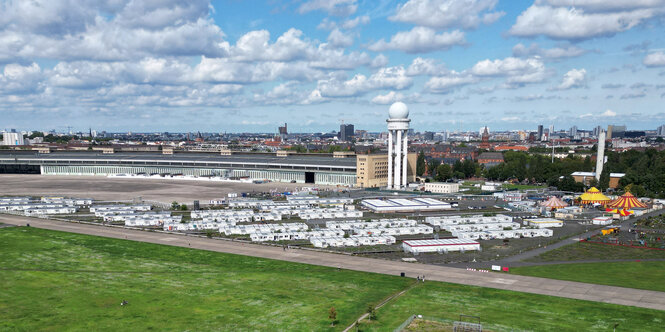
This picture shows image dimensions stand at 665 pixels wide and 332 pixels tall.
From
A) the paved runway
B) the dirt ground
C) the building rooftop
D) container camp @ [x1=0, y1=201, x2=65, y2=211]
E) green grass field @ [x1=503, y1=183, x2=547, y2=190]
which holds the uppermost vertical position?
the building rooftop

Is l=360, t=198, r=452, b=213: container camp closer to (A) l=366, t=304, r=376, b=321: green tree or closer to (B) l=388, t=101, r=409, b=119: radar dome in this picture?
(B) l=388, t=101, r=409, b=119: radar dome

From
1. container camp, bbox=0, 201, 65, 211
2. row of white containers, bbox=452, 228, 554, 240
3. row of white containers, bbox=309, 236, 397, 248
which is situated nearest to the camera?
row of white containers, bbox=309, 236, 397, 248

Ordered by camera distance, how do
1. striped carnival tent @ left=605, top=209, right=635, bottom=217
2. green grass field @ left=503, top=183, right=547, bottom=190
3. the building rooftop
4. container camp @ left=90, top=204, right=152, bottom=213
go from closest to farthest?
striped carnival tent @ left=605, top=209, right=635, bottom=217 → container camp @ left=90, top=204, right=152, bottom=213 → green grass field @ left=503, top=183, right=547, bottom=190 → the building rooftop

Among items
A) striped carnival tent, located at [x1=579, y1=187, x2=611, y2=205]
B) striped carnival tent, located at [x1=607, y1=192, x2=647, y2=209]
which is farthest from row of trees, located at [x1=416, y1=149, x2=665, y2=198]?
striped carnival tent, located at [x1=607, y1=192, x2=647, y2=209]

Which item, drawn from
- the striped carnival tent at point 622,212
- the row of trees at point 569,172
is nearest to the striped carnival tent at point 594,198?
the row of trees at point 569,172

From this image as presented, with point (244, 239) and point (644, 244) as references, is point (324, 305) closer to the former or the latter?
point (244, 239)

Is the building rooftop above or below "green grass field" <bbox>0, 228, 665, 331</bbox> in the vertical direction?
above

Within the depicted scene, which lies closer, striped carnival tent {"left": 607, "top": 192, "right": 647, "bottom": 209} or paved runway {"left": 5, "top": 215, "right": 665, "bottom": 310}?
paved runway {"left": 5, "top": 215, "right": 665, "bottom": 310}

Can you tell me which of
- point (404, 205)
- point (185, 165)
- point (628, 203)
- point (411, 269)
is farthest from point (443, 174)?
point (411, 269)

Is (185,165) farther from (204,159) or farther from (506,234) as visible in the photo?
(506,234)
